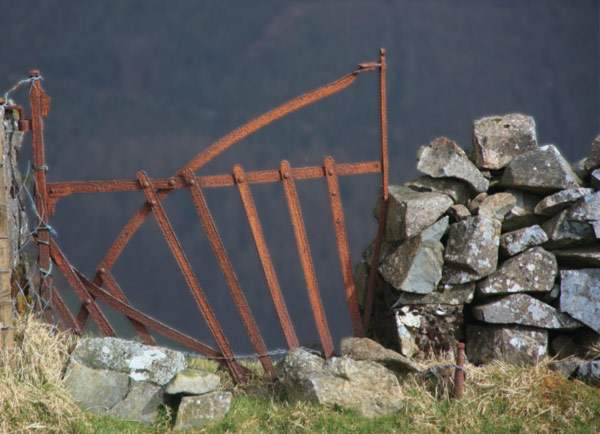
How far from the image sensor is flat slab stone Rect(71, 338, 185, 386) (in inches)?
293

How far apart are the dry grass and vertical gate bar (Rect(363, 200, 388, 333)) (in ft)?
9.44

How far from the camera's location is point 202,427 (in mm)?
7211

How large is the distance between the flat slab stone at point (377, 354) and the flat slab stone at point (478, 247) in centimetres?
105

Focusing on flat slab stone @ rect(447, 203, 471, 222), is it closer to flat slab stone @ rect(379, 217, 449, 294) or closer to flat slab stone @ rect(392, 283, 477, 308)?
flat slab stone @ rect(379, 217, 449, 294)

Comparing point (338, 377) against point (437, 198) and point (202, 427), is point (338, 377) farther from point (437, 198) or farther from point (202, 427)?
point (437, 198)

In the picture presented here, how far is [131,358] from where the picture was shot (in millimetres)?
7484

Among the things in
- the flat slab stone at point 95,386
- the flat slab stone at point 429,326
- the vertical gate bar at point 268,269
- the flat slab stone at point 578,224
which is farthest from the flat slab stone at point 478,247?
the flat slab stone at point 95,386

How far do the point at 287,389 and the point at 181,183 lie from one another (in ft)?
6.89

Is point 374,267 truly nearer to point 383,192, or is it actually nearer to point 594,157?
point 383,192

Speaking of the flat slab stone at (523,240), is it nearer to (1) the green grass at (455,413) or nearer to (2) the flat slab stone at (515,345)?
(2) the flat slab stone at (515,345)

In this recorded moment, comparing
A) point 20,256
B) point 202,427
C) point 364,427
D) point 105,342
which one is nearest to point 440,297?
point 364,427

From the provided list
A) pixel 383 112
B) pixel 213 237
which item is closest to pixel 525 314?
pixel 383 112

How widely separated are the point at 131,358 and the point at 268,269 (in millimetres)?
1512

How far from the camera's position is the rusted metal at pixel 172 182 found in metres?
7.79
